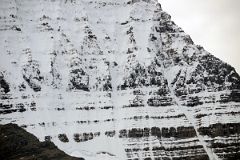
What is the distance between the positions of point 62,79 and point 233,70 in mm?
57389

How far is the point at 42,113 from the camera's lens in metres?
161

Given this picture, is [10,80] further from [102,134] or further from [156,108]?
[156,108]

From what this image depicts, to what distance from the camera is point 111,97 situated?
566ft

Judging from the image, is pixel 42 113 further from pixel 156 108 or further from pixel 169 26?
pixel 169 26

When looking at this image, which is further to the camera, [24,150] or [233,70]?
[233,70]

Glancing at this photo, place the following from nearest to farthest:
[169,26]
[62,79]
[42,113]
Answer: [42,113]
[62,79]
[169,26]

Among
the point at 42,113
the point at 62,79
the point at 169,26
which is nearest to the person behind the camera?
the point at 42,113

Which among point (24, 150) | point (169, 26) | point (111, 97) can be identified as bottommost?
point (24, 150)

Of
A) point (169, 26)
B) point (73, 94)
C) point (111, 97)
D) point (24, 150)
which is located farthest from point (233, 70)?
point (24, 150)

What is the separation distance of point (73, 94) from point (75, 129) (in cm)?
1361

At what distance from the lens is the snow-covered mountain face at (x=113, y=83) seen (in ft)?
524

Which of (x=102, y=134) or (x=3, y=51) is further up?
(x=3, y=51)

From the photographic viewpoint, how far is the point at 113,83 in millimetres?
177375

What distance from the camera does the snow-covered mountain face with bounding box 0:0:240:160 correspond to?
15962cm
